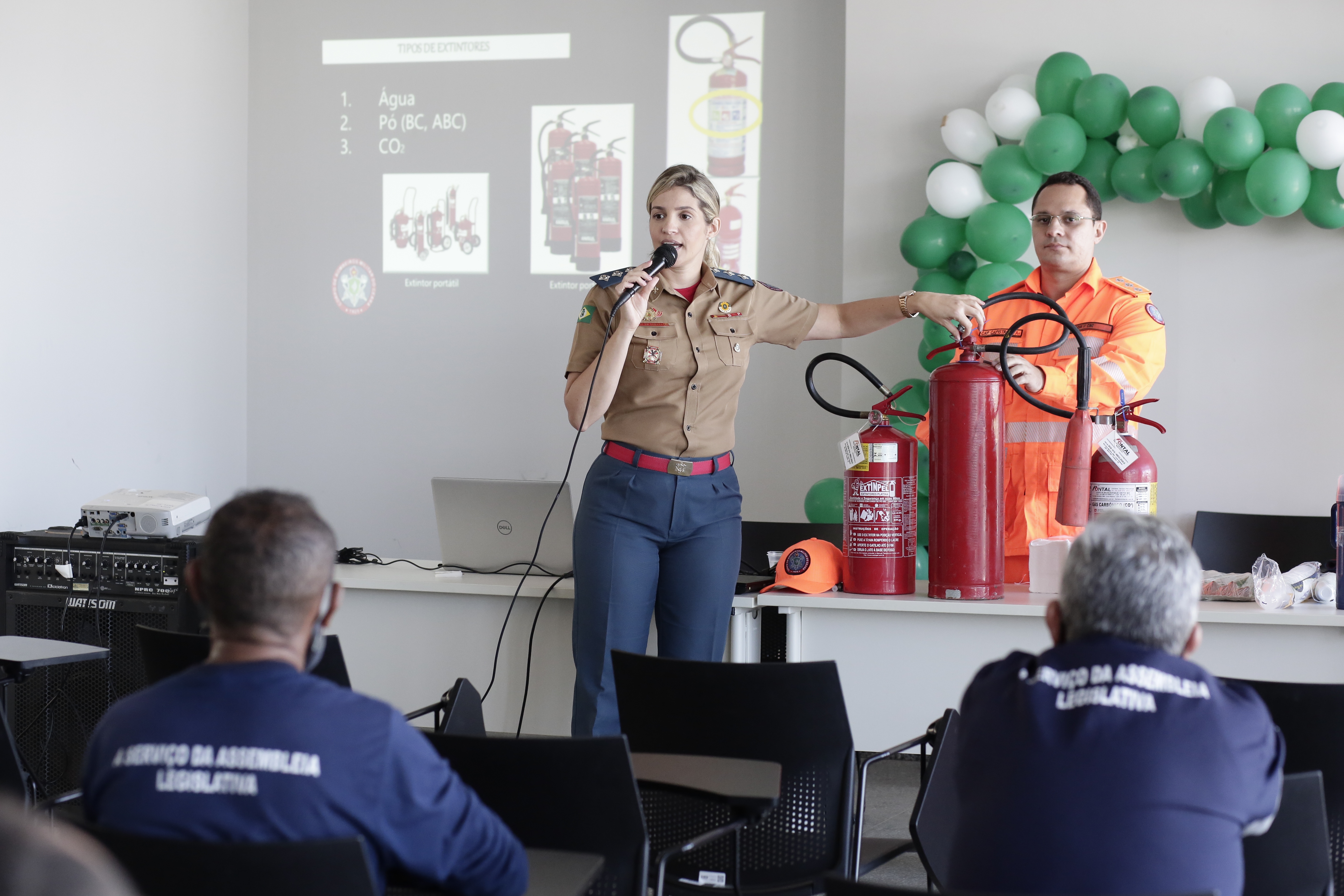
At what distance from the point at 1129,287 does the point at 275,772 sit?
2394 mm

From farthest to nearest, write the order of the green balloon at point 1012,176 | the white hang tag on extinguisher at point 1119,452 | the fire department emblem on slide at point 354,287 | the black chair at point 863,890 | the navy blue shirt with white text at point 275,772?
the fire department emblem on slide at point 354,287, the green balloon at point 1012,176, the white hang tag on extinguisher at point 1119,452, the navy blue shirt with white text at point 275,772, the black chair at point 863,890

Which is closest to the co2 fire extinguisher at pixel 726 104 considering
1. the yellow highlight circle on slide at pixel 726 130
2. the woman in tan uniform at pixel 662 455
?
the yellow highlight circle on slide at pixel 726 130

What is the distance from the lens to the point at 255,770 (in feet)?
3.57

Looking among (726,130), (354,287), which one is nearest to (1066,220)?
(726,130)

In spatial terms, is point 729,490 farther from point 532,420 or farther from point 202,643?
point 532,420

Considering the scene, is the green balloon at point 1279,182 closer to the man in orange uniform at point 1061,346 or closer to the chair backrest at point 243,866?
the man in orange uniform at point 1061,346

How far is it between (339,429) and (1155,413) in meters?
3.40

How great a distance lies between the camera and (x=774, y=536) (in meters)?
3.66

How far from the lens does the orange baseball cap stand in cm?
253

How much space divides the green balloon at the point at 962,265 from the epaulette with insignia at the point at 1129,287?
1.10m

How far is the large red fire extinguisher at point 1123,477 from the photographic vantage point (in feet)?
7.54

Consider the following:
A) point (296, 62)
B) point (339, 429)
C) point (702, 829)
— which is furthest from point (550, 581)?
point (296, 62)

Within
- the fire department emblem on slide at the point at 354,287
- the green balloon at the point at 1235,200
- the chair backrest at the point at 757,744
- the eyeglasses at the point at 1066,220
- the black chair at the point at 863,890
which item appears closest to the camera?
the black chair at the point at 863,890

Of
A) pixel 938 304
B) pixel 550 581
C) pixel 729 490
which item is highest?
pixel 938 304
